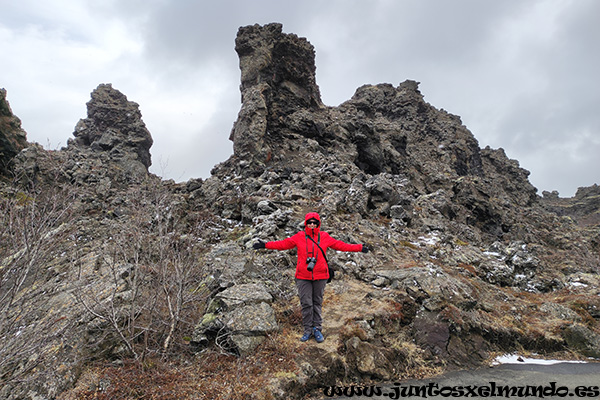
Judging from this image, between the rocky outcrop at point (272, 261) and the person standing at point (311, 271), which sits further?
the person standing at point (311, 271)

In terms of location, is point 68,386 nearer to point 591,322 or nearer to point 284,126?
point 591,322

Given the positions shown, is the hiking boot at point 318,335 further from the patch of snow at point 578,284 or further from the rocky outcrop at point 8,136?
the rocky outcrop at point 8,136

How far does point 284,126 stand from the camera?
→ 28.1m

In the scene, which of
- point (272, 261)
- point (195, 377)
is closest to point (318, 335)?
point (195, 377)

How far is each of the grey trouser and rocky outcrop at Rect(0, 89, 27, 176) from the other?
25717 mm

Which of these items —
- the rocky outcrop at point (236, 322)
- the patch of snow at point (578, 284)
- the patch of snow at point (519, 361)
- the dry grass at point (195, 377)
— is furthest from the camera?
the patch of snow at point (578, 284)

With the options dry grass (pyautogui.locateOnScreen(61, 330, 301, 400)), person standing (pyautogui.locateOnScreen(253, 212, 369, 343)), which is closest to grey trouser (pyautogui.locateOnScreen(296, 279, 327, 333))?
person standing (pyautogui.locateOnScreen(253, 212, 369, 343))

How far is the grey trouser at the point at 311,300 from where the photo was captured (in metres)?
5.51

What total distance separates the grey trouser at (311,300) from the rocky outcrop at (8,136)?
84.4ft

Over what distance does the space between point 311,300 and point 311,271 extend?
1.97 feet

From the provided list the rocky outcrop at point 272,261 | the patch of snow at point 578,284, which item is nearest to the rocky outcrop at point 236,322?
the rocky outcrop at point 272,261

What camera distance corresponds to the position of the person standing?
5.49 m

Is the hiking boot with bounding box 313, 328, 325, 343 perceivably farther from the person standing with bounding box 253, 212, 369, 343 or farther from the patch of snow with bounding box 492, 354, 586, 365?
the patch of snow with bounding box 492, 354, 586, 365

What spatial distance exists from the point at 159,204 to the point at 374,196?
49.9 ft
